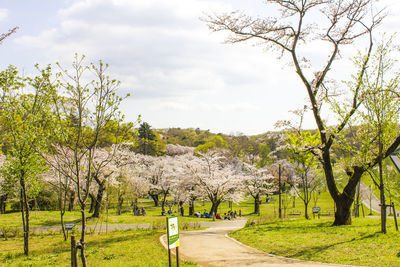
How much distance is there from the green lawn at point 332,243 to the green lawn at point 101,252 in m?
4.01

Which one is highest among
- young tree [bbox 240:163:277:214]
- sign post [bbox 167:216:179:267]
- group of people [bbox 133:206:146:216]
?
sign post [bbox 167:216:179:267]

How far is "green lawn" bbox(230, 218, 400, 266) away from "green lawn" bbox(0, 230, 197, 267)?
13.1 ft

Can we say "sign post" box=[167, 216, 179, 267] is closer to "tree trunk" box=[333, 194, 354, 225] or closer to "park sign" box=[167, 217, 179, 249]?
"park sign" box=[167, 217, 179, 249]

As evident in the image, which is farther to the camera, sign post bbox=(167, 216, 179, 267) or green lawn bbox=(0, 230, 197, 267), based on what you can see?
green lawn bbox=(0, 230, 197, 267)

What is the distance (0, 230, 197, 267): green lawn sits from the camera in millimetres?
9734

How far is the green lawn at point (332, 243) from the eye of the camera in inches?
360

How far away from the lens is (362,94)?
1267 centimetres

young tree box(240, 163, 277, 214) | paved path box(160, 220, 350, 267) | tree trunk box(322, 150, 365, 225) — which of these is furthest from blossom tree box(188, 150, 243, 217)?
paved path box(160, 220, 350, 267)

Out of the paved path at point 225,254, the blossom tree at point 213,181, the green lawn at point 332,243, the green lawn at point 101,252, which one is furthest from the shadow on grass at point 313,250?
the blossom tree at point 213,181

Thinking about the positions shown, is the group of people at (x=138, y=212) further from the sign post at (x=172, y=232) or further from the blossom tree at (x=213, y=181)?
the sign post at (x=172, y=232)

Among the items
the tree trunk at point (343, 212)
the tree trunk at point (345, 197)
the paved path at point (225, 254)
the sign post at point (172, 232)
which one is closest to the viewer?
the sign post at point (172, 232)

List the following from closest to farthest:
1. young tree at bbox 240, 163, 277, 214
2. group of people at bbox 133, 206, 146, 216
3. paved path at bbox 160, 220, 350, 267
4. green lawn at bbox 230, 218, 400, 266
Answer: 1. green lawn at bbox 230, 218, 400, 266
2. paved path at bbox 160, 220, 350, 267
3. group of people at bbox 133, 206, 146, 216
4. young tree at bbox 240, 163, 277, 214

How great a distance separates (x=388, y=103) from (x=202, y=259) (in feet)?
30.0

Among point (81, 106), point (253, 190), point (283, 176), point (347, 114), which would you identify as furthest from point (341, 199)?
point (283, 176)
